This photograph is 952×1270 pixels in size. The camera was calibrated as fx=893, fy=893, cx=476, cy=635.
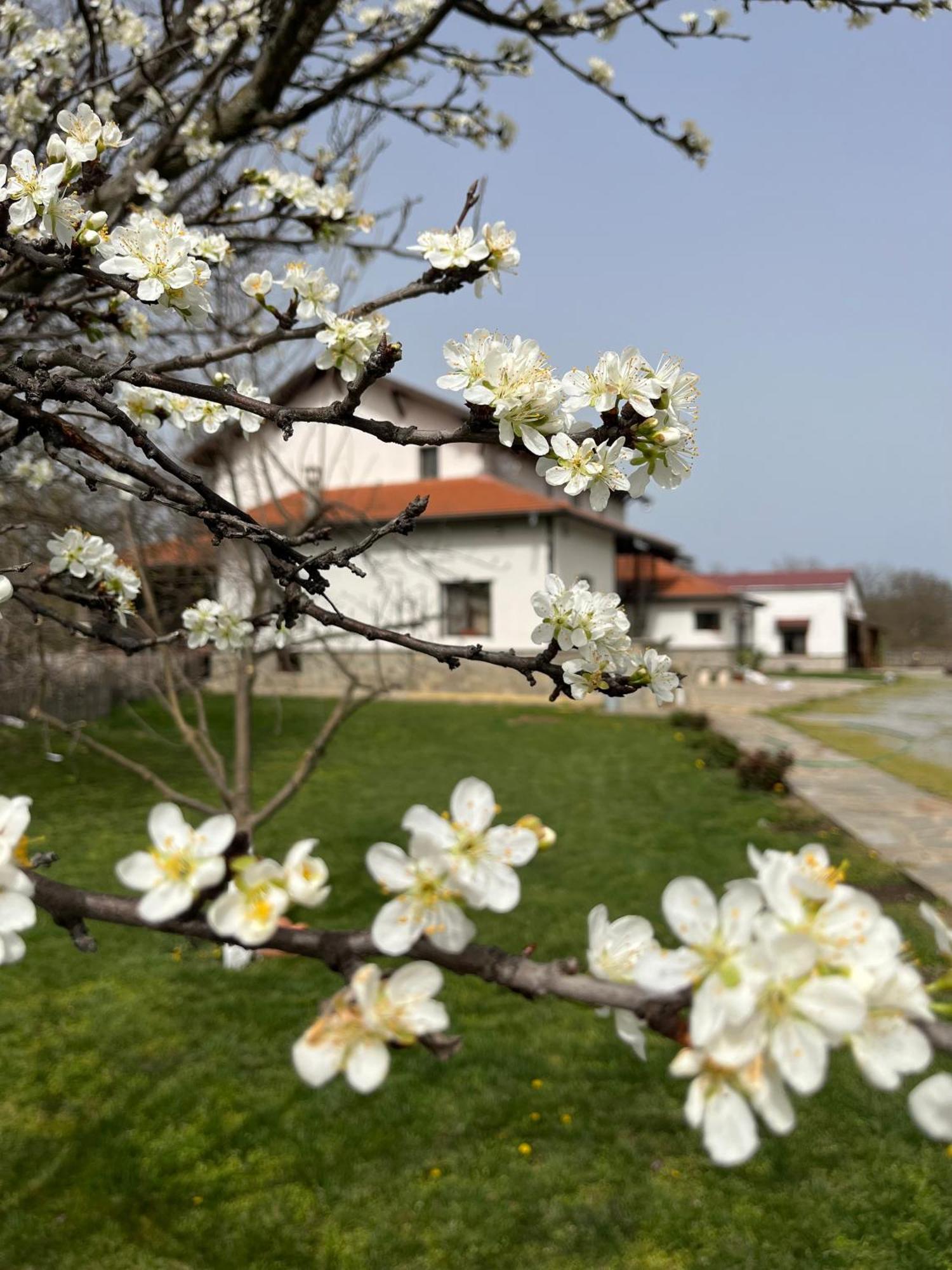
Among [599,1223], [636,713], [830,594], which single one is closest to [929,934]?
[599,1223]

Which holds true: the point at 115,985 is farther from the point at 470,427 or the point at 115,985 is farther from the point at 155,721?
the point at 155,721

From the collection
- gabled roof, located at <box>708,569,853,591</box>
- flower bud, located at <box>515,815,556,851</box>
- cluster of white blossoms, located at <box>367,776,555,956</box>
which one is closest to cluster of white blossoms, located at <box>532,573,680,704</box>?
flower bud, located at <box>515,815,556,851</box>

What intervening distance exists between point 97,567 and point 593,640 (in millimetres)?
1392

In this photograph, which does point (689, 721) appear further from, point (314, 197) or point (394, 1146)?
point (314, 197)

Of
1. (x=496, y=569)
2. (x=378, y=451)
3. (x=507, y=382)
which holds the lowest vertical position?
(x=507, y=382)

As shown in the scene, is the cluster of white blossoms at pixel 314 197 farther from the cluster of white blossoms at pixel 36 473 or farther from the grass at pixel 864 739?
the grass at pixel 864 739

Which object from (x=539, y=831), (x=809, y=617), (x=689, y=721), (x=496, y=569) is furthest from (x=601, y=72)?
(x=809, y=617)

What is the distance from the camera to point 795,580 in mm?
32031

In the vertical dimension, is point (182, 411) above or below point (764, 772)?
above

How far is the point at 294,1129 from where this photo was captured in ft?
11.0

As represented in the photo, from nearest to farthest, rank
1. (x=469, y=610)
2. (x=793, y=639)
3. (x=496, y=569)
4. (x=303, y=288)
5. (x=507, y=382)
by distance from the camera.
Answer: (x=507, y=382)
(x=303, y=288)
(x=496, y=569)
(x=469, y=610)
(x=793, y=639)

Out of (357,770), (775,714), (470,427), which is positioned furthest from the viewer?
(775,714)

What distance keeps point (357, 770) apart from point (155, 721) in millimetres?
4653

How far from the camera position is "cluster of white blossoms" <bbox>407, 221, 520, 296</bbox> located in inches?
68.8
